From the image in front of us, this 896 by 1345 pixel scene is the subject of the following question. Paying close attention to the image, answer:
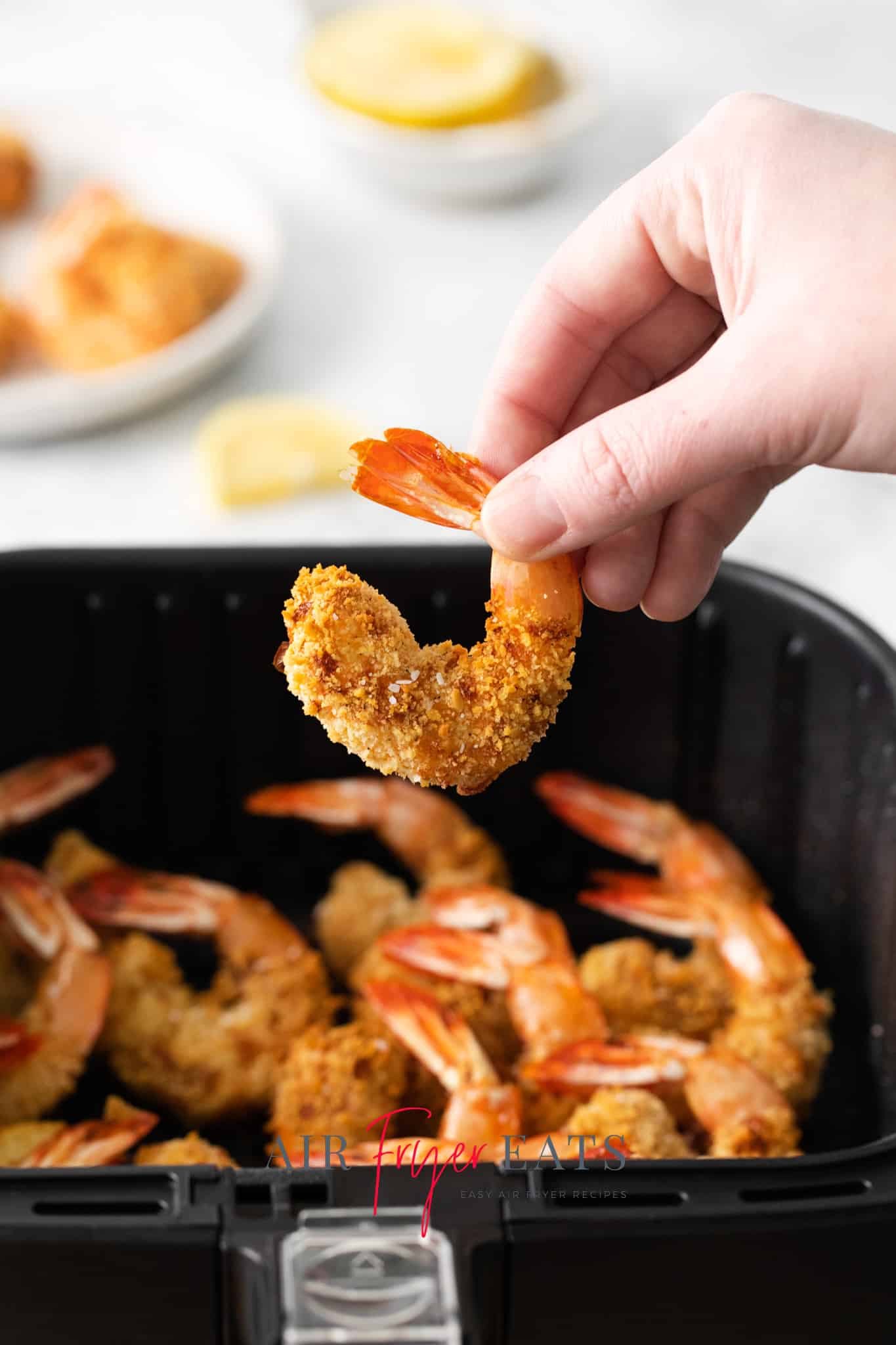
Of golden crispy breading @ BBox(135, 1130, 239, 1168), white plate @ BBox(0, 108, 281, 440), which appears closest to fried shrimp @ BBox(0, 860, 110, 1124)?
golden crispy breading @ BBox(135, 1130, 239, 1168)

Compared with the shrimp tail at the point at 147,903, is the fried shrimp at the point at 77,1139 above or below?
below

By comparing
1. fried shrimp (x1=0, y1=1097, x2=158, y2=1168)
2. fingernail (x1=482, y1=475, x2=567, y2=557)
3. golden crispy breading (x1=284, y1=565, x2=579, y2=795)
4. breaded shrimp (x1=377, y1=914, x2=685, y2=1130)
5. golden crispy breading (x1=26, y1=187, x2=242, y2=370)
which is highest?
golden crispy breading (x1=26, y1=187, x2=242, y2=370)

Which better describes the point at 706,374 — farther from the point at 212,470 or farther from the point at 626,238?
the point at 212,470

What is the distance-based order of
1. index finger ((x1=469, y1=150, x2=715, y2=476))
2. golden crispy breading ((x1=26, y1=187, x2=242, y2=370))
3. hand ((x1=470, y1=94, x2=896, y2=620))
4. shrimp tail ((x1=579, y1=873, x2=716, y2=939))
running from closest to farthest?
1. hand ((x1=470, y1=94, x2=896, y2=620))
2. index finger ((x1=469, y1=150, x2=715, y2=476))
3. shrimp tail ((x1=579, y1=873, x2=716, y2=939))
4. golden crispy breading ((x1=26, y1=187, x2=242, y2=370))

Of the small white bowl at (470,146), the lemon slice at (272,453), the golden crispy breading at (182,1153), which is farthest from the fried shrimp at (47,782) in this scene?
the small white bowl at (470,146)

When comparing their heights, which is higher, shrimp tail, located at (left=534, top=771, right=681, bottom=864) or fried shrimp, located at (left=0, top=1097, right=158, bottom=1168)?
shrimp tail, located at (left=534, top=771, right=681, bottom=864)

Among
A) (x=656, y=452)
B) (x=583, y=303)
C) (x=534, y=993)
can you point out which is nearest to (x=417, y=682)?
(x=656, y=452)

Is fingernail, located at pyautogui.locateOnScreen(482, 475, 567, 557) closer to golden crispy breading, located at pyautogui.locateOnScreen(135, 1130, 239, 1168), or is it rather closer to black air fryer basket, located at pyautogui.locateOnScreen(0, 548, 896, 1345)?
black air fryer basket, located at pyautogui.locateOnScreen(0, 548, 896, 1345)

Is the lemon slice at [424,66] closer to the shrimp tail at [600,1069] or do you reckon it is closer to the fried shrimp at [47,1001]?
the fried shrimp at [47,1001]
